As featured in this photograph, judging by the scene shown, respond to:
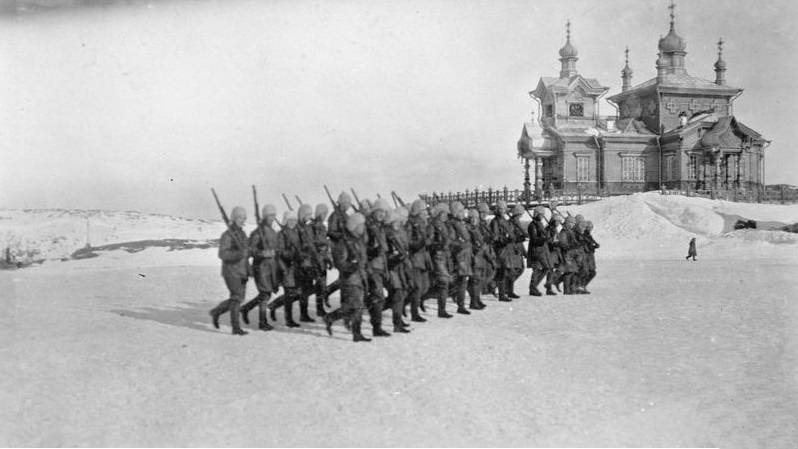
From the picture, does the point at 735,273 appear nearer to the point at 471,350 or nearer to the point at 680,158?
the point at 471,350

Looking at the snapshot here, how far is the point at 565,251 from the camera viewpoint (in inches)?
527

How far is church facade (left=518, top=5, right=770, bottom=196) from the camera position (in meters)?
35.9

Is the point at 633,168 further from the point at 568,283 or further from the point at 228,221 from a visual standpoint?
the point at 228,221

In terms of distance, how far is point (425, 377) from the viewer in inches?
264

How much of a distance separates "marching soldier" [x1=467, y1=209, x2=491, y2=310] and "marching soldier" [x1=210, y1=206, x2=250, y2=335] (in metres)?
3.91

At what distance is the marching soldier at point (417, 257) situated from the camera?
31.9 feet

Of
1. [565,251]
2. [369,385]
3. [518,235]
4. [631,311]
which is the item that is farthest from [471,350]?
[565,251]

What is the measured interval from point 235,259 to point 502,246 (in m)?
5.26

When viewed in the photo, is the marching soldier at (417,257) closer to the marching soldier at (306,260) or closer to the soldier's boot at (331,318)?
the soldier's boot at (331,318)

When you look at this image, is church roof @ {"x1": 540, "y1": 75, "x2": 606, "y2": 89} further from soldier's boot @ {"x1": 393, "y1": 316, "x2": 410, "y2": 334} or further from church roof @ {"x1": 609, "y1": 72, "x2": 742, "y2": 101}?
soldier's boot @ {"x1": 393, "y1": 316, "x2": 410, "y2": 334}

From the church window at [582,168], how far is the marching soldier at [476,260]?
26517 millimetres

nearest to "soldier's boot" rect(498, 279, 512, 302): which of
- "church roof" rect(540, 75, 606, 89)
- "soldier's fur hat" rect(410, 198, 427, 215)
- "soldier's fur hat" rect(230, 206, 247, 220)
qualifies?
"soldier's fur hat" rect(410, 198, 427, 215)

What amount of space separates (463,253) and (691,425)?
546 cm

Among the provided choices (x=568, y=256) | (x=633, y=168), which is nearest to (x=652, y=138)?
(x=633, y=168)
